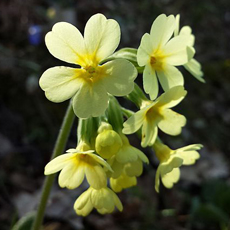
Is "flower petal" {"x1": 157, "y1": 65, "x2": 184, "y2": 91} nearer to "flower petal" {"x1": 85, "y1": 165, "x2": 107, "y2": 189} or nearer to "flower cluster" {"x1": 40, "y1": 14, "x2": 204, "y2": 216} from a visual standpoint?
"flower cluster" {"x1": 40, "y1": 14, "x2": 204, "y2": 216}

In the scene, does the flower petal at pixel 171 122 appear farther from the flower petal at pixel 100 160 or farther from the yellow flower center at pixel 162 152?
the flower petal at pixel 100 160

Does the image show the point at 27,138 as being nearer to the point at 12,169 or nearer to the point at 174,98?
the point at 12,169

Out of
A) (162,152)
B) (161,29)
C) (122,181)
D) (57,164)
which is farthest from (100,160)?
(161,29)

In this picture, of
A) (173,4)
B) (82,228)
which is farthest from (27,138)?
(173,4)

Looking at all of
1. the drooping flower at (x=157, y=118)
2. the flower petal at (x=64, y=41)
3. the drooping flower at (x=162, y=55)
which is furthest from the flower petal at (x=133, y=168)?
the flower petal at (x=64, y=41)

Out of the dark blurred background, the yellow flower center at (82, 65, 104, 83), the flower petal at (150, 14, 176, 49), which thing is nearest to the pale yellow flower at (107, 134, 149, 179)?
the yellow flower center at (82, 65, 104, 83)

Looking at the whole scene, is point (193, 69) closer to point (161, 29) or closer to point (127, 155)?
point (161, 29)
